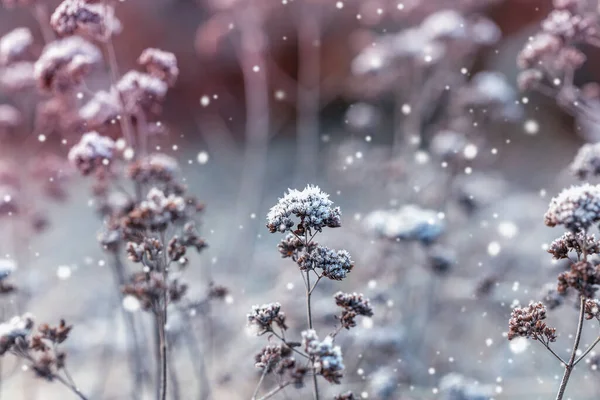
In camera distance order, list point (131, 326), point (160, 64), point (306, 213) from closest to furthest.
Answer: point (306, 213) < point (160, 64) < point (131, 326)

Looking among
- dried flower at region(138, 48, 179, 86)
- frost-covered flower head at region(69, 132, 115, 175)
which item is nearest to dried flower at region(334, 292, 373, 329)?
frost-covered flower head at region(69, 132, 115, 175)

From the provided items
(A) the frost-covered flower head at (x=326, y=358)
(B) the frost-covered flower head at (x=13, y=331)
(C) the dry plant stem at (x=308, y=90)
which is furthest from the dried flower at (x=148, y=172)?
(C) the dry plant stem at (x=308, y=90)

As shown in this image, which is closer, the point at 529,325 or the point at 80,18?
the point at 529,325

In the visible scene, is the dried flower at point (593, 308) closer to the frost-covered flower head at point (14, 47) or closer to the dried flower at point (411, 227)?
the dried flower at point (411, 227)

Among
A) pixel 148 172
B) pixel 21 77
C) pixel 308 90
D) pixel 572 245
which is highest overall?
pixel 308 90

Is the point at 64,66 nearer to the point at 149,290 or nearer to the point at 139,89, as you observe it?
the point at 139,89

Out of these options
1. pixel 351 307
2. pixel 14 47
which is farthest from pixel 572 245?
pixel 14 47
